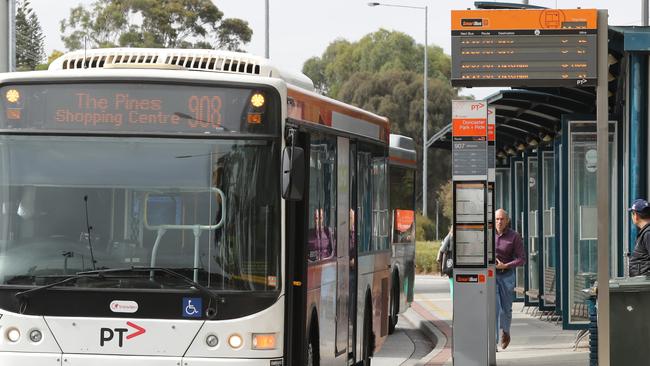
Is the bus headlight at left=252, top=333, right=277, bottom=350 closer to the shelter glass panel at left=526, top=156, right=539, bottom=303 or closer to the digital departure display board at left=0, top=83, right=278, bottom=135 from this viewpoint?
the digital departure display board at left=0, top=83, right=278, bottom=135

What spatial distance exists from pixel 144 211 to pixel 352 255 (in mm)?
3890

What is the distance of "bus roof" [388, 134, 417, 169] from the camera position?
21688 mm

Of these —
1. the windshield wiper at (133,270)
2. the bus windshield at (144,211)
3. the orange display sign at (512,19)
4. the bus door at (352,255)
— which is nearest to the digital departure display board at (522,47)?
the orange display sign at (512,19)

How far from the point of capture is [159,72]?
32.9ft

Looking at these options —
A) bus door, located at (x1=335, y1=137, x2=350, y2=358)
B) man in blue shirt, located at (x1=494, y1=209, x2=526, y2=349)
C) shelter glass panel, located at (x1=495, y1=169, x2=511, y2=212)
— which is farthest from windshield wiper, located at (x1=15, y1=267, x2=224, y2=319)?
shelter glass panel, located at (x1=495, y1=169, x2=511, y2=212)

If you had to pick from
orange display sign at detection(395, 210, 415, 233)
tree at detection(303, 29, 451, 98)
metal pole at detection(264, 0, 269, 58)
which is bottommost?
orange display sign at detection(395, 210, 415, 233)

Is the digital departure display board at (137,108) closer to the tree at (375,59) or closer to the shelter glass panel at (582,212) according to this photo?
the shelter glass panel at (582,212)

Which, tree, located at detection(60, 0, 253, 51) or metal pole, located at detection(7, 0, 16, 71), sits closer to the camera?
metal pole, located at detection(7, 0, 16, 71)

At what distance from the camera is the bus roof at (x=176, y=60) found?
34.9 ft

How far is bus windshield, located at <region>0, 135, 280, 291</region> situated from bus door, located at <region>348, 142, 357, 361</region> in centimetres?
A: 336

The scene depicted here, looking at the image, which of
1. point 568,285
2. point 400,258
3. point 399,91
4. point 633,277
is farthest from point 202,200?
point 399,91

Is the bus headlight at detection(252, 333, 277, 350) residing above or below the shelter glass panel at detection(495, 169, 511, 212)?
below

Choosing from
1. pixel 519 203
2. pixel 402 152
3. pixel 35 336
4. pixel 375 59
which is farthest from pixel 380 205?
pixel 375 59

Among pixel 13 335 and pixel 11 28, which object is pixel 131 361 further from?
pixel 11 28
